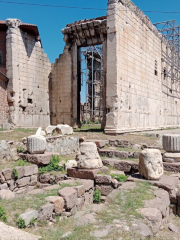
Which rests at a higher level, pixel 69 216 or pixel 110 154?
pixel 110 154

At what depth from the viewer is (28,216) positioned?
4.02 meters

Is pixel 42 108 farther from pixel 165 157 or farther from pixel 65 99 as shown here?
pixel 165 157

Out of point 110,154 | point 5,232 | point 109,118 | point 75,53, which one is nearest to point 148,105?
point 109,118

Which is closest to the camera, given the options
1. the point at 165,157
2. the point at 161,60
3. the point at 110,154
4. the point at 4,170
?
the point at 4,170

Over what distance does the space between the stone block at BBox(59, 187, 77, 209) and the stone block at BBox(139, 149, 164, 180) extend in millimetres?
1875

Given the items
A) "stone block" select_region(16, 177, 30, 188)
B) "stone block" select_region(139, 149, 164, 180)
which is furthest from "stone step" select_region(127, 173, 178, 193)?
"stone block" select_region(16, 177, 30, 188)

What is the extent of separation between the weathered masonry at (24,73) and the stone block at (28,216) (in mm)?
12235

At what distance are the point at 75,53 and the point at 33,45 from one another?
3297 mm

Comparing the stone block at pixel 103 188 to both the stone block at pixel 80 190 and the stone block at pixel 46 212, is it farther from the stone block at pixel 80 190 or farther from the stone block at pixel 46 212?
the stone block at pixel 46 212

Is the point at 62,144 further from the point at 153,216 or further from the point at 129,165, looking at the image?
the point at 153,216

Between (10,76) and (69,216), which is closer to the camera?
(69,216)

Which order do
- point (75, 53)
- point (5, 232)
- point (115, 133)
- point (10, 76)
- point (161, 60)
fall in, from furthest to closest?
1. point (161, 60)
2. point (75, 53)
3. point (10, 76)
4. point (115, 133)
5. point (5, 232)

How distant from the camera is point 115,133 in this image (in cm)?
1303

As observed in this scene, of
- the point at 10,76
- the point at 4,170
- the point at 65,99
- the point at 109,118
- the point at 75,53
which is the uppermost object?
the point at 75,53
